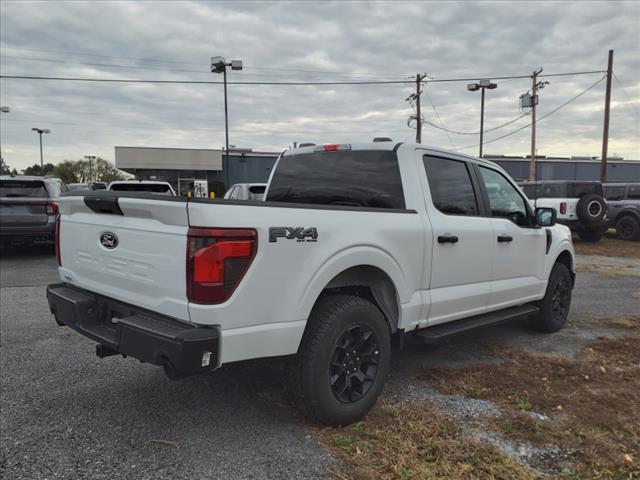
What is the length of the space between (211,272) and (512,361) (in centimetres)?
322

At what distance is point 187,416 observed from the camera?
11.2ft

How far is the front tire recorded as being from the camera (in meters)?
3.00

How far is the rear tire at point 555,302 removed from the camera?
549 centimetres

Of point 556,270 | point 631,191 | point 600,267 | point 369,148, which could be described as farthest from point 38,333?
point 631,191

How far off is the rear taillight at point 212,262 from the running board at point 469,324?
1.81 m

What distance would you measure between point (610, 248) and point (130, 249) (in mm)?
14786

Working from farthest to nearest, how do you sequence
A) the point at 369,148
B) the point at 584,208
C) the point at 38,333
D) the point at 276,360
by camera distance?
the point at 584,208, the point at 38,333, the point at 369,148, the point at 276,360

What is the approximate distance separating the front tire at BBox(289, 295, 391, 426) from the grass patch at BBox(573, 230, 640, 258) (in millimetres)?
12087

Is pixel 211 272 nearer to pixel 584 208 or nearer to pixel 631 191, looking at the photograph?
pixel 584 208

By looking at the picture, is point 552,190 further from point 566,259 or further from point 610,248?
point 566,259

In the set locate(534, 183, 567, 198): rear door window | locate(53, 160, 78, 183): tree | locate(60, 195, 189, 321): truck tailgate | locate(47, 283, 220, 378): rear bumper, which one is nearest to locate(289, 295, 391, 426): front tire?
locate(47, 283, 220, 378): rear bumper

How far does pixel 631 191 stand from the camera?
648 inches

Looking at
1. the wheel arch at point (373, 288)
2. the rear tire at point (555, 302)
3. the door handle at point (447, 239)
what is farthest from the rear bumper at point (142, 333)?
the rear tire at point (555, 302)

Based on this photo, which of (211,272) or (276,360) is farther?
(276,360)
